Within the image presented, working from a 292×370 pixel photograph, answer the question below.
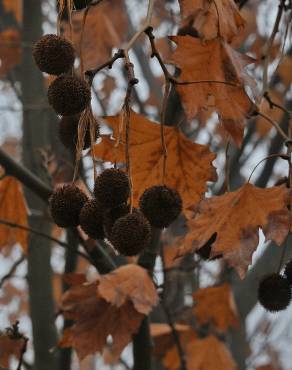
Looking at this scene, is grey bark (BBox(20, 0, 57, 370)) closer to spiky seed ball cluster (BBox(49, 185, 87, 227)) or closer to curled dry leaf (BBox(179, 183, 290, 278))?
curled dry leaf (BBox(179, 183, 290, 278))

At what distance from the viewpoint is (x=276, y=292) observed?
174cm

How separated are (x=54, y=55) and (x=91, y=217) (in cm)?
30

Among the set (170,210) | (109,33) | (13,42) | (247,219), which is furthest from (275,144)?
(170,210)

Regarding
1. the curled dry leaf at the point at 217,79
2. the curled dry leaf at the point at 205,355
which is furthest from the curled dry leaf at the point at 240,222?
the curled dry leaf at the point at 205,355

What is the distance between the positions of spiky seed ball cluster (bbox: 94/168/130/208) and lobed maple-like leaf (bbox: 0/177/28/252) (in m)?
1.02

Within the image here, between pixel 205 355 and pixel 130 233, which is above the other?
pixel 205 355

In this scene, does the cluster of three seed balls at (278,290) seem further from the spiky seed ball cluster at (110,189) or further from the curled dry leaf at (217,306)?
the curled dry leaf at (217,306)

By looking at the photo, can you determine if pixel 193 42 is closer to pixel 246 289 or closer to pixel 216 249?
pixel 216 249

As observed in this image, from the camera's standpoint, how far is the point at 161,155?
5.94 ft

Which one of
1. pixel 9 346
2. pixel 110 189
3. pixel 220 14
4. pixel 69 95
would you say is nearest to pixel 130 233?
pixel 110 189

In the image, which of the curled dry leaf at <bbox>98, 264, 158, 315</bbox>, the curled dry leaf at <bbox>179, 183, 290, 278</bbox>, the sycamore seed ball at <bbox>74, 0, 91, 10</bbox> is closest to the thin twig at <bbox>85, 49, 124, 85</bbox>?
the sycamore seed ball at <bbox>74, 0, 91, 10</bbox>

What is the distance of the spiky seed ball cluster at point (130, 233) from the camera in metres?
1.37

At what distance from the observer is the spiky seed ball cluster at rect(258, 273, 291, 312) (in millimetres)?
1743

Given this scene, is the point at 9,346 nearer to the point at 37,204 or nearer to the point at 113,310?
the point at 113,310
